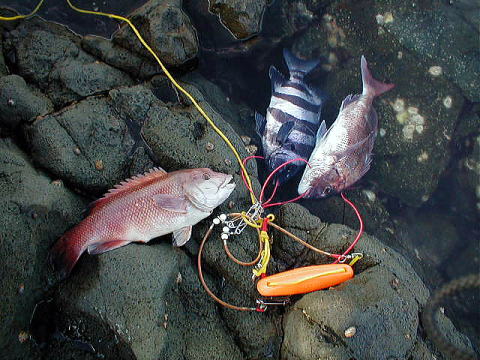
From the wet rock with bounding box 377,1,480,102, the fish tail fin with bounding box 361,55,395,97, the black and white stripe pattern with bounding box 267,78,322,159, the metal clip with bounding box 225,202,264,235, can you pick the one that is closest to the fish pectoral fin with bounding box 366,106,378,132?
the fish tail fin with bounding box 361,55,395,97

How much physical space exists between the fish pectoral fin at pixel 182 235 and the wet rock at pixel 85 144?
3.00ft

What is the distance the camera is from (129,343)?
3094mm

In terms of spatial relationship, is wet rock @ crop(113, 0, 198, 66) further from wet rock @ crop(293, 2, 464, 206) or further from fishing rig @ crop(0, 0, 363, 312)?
wet rock @ crop(293, 2, 464, 206)

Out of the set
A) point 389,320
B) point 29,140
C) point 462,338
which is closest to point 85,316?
point 29,140

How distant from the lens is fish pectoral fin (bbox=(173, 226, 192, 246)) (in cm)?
366

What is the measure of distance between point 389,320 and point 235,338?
1442 millimetres

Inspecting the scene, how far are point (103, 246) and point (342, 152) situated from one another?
313 cm

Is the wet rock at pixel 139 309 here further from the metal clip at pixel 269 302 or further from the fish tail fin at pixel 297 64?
the fish tail fin at pixel 297 64

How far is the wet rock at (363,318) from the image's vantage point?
10.8 feet

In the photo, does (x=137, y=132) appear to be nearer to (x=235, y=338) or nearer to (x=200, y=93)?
(x=200, y=93)

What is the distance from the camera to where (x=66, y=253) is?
3332 millimetres

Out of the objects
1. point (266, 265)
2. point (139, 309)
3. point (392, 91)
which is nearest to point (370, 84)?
point (392, 91)

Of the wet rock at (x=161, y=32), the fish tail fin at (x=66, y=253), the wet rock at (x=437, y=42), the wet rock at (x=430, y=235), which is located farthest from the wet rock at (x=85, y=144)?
the wet rock at (x=430, y=235)

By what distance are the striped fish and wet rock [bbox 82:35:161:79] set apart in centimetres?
164
